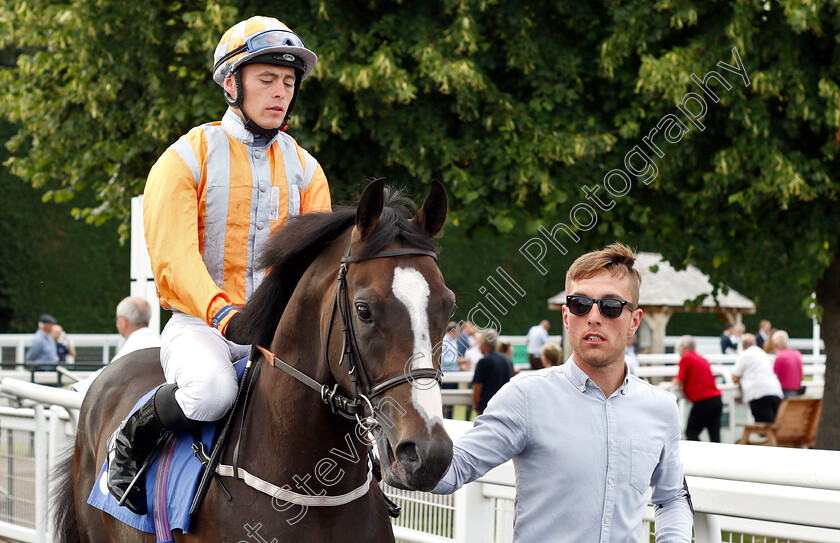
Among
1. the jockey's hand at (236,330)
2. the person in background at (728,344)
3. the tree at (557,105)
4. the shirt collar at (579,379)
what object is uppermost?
the tree at (557,105)

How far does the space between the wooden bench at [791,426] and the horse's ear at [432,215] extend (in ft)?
28.9

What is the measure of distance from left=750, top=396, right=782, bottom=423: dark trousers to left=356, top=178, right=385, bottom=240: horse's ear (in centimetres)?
1042

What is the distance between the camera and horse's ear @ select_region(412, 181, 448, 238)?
2429 millimetres

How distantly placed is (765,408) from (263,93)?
34.0 ft

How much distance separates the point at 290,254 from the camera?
2596 mm

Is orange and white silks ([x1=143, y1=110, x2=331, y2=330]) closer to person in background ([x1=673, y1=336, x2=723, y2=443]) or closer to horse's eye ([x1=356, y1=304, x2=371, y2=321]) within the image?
horse's eye ([x1=356, y1=304, x2=371, y2=321])

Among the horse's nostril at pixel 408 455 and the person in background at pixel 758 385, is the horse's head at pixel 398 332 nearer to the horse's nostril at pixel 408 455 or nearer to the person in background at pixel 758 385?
the horse's nostril at pixel 408 455

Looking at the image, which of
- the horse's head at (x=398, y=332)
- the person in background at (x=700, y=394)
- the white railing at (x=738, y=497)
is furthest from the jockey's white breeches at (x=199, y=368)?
the person in background at (x=700, y=394)

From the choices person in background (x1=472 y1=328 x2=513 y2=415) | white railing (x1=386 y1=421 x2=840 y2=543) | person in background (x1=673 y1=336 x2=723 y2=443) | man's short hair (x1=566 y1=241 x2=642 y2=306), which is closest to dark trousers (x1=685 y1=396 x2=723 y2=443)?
person in background (x1=673 y1=336 x2=723 y2=443)

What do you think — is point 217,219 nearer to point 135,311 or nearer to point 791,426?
point 135,311

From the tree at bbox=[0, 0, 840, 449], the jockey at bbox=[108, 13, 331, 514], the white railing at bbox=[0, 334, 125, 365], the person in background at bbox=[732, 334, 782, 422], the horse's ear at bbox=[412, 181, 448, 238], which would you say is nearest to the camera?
the horse's ear at bbox=[412, 181, 448, 238]

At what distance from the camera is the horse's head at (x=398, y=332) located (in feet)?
6.70

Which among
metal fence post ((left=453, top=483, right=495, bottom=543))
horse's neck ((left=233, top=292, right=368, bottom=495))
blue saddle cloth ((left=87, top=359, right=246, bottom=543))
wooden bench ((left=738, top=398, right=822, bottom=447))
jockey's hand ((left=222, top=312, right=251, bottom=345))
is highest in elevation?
jockey's hand ((left=222, top=312, right=251, bottom=345))

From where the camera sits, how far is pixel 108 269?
21125mm
